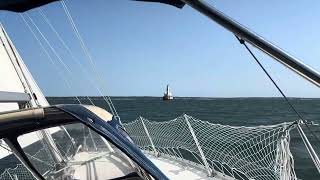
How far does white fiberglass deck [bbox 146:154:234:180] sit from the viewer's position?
7947 mm

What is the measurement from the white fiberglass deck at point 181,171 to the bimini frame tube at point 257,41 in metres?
5.17

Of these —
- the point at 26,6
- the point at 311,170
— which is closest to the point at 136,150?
the point at 26,6

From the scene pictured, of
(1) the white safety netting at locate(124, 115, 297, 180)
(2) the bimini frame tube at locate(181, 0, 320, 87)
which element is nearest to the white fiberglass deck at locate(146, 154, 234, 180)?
(1) the white safety netting at locate(124, 115, 297, 180)

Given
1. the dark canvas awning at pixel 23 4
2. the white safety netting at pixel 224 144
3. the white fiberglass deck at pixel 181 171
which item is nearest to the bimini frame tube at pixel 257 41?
the dark canvas awning at pixel 23 4

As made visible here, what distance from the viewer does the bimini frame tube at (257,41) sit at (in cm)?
269

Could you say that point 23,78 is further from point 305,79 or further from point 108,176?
point 305,79

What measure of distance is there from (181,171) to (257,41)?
592 centimetres

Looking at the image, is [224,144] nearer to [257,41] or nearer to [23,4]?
[23,4]

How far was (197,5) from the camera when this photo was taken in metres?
3.00

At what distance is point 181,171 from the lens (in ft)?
27.7

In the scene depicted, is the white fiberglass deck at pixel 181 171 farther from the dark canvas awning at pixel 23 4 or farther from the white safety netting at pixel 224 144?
the dark canvas awning at pixel 23 4

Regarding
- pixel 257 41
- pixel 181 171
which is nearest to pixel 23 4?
pixel 257 41

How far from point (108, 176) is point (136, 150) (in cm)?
96

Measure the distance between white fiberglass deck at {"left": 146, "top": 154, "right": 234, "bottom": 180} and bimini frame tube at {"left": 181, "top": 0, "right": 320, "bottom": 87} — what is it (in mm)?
5173
